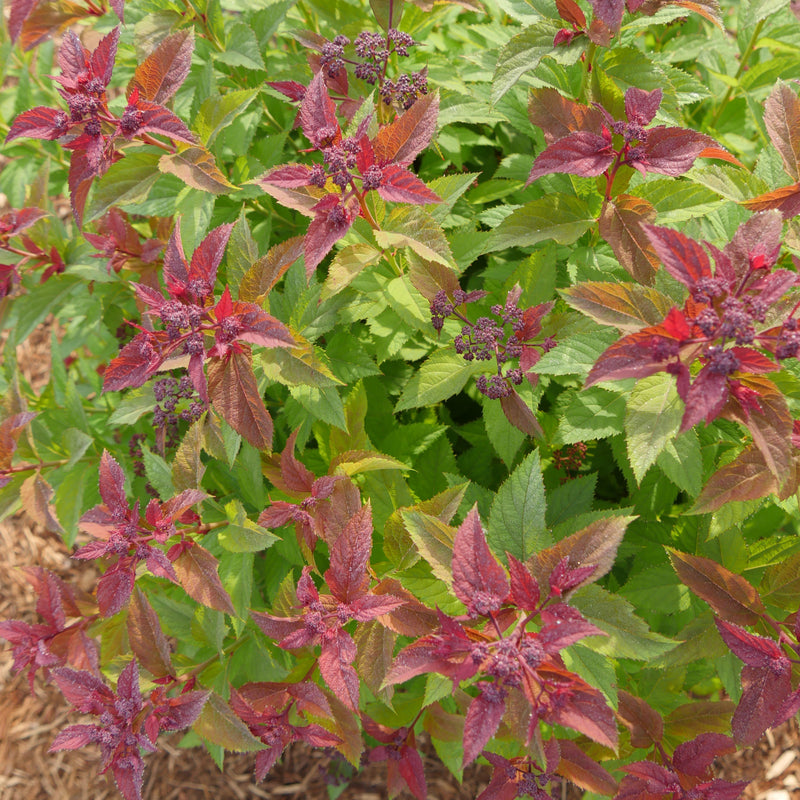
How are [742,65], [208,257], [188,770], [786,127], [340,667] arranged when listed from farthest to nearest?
[188,770]
[742,65]
[786,127]
[208,257]
[340,667]

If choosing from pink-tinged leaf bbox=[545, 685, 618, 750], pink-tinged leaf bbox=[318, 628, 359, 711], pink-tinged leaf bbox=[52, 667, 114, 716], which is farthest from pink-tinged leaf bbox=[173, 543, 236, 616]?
pink-tinged leaf bbox=[545, 685, 618, 750]

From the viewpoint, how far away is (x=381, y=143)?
2189 millimetres

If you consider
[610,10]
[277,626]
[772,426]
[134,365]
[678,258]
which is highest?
[610,10]

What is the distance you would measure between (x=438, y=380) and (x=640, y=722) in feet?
4.86

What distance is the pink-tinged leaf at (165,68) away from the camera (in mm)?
2322

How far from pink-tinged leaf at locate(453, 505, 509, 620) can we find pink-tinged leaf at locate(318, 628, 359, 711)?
471 millimetres

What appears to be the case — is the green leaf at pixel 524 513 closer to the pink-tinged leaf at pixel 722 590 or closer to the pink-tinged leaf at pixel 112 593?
the pink-tinged leaf at pixel 722 590

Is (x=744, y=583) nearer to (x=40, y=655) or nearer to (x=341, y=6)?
(x=40, y=655)

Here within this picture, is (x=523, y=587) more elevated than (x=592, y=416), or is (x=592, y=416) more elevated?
(x=592, y=416)

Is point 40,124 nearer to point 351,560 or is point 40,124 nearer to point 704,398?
point 351,560

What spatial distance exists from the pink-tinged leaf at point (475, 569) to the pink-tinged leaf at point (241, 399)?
732 mm

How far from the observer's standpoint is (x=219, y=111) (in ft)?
8.23

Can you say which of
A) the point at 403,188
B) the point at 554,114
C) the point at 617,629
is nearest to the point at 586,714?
the point at 617,629

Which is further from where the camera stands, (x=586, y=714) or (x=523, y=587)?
(x=523, y=587)
